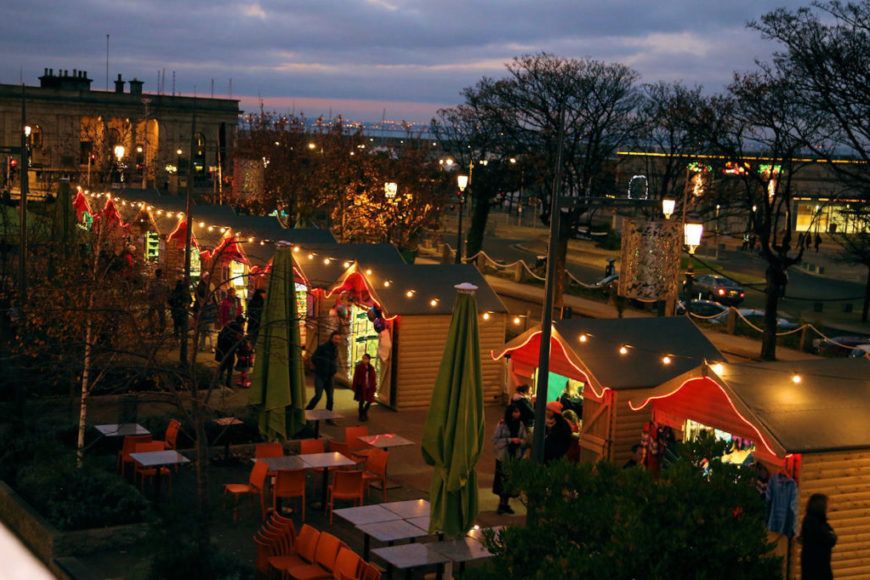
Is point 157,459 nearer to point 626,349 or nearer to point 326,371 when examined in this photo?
point 326,371

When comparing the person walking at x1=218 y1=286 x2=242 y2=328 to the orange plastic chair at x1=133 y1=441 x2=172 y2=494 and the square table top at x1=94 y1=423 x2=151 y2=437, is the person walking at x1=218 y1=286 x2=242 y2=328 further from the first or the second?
the orange plastic chair at x1=133 y1=441 x2=172 y2=494

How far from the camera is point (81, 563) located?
1315 centimetres

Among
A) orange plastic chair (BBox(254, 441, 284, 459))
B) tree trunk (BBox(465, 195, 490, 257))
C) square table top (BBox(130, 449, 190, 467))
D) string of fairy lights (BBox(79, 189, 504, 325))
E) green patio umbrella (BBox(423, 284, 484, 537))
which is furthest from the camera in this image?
tree trunk (BBox(465, 195, 490, 257))

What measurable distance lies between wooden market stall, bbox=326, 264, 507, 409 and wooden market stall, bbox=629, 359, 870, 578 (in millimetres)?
7226

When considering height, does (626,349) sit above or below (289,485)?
above

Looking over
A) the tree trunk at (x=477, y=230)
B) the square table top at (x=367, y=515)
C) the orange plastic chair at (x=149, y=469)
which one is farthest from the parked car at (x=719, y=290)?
the square table top at (x=367, y=515)

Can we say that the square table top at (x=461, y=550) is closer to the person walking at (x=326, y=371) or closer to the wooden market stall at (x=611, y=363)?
the wooden market stall at (x=611, y=363)

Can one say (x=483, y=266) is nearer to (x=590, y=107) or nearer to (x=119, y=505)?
(x=590, y=107)

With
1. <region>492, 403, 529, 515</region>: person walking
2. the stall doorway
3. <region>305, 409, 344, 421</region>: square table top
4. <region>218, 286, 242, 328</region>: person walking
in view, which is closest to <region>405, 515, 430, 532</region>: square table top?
<region>492, 403, 529, 515</region>: person walking

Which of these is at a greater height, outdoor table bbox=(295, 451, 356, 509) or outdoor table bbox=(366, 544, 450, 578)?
outdoor table bbox=(366, 544, 450, 578)

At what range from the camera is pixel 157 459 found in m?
15.5

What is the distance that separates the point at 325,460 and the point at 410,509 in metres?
2.43

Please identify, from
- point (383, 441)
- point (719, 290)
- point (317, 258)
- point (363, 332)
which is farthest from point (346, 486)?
point (719, 290)

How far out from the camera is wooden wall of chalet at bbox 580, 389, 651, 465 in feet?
60.4
